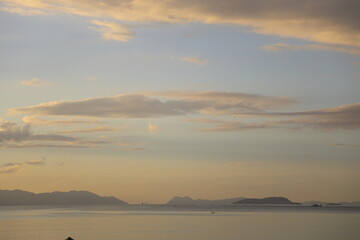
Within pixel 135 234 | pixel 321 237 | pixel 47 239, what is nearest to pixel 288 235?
pixel 321 237

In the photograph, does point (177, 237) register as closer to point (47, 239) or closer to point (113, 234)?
point (113, 234)

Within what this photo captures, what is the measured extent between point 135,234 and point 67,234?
44.1ft

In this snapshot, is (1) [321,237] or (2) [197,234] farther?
(2) [197,234]

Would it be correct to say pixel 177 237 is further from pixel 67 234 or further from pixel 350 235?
pixel 350 235

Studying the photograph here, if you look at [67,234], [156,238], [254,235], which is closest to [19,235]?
[67,234]

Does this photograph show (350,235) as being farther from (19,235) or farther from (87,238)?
(19,235)

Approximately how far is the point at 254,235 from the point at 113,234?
87.2 ft

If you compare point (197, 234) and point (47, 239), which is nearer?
point (47, 239)

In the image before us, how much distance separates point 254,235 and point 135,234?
73.3 feet

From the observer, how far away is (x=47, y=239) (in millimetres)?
89750

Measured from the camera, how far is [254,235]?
93062mm

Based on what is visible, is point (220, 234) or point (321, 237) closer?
point (321, 237)

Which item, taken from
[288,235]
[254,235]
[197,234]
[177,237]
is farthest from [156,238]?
[288,235]

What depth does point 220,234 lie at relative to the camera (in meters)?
95.6
